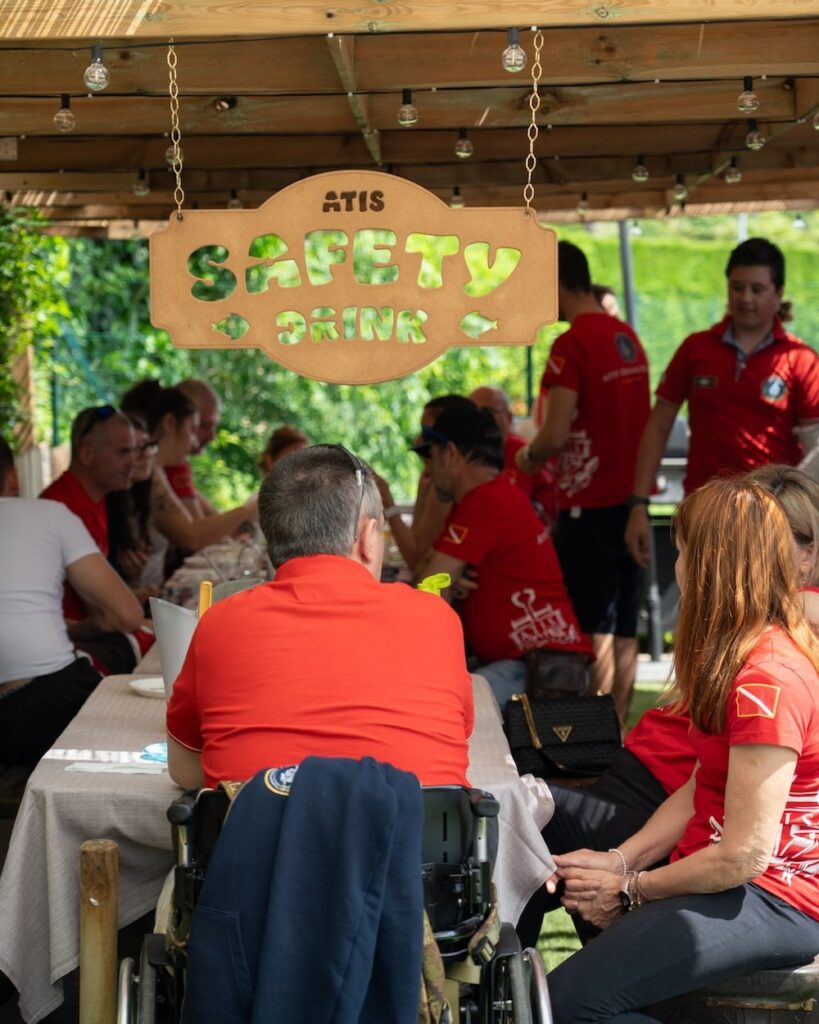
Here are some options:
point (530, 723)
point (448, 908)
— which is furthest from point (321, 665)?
point (530, 723)

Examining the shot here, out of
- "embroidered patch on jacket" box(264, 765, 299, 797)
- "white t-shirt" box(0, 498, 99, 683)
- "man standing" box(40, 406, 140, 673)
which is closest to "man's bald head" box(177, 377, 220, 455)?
"man standing" box(40, 406, 140, 673)

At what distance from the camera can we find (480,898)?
223 centimetres

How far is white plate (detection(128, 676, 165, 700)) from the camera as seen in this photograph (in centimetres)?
313

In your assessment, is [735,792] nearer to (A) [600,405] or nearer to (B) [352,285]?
(B) [352,285]

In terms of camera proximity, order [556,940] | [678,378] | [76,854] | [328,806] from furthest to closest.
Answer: [678,378]
[556,940]
[76,854]
[328,806]

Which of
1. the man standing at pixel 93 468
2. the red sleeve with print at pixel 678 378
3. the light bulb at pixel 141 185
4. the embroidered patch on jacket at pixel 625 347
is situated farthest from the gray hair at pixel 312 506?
the light bulb at pixel 141 185

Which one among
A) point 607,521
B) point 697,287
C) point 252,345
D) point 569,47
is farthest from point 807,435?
point 697,287

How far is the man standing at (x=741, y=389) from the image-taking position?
5.10 m

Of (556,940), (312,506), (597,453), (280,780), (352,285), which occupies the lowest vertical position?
(556,940)

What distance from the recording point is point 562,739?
3455 millimetres

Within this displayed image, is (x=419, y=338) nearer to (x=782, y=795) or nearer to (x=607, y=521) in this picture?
(x=782, y=795)

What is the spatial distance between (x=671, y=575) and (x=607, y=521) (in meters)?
2.51

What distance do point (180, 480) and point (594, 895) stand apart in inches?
188

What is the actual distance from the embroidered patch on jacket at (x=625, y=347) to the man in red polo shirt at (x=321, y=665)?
3.36m
